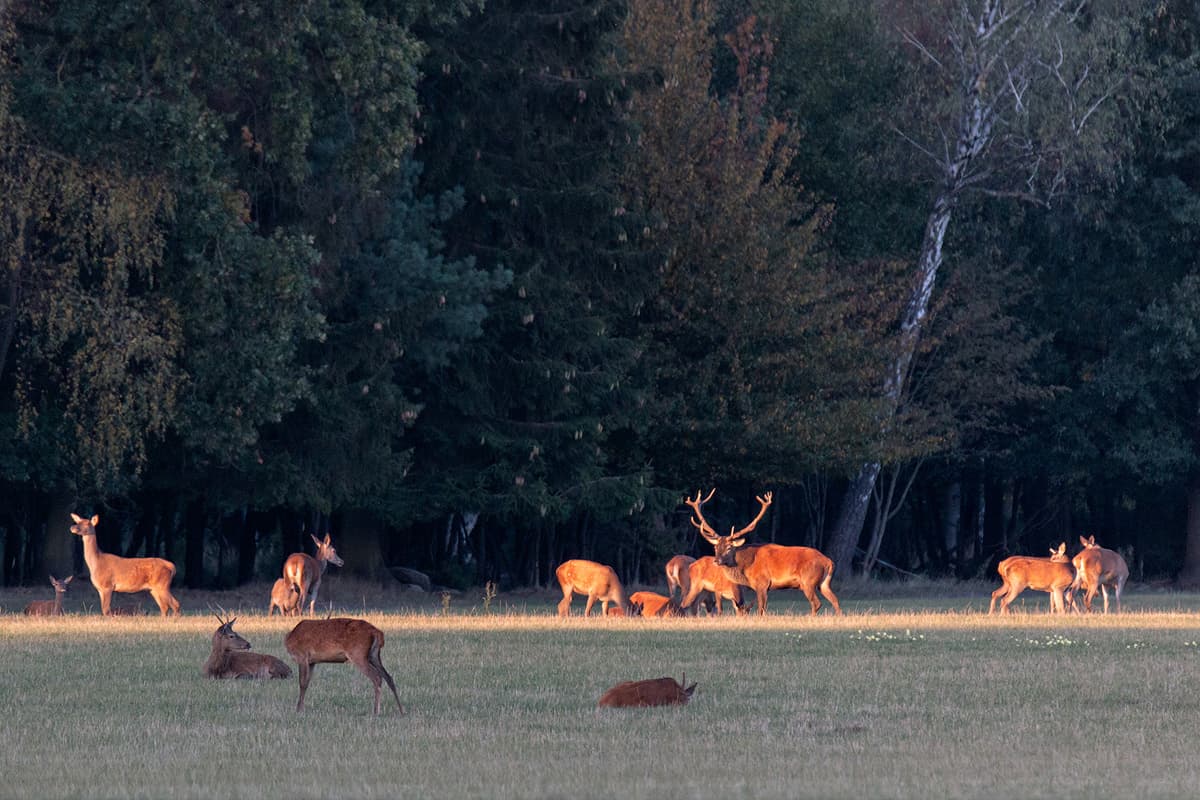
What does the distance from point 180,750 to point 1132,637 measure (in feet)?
41.6

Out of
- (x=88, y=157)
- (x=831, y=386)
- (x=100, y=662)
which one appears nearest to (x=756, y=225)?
(x=831, y=386)

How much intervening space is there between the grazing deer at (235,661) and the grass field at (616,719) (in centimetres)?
22

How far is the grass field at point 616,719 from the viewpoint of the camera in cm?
1082

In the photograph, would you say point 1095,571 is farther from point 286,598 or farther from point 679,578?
A: point 286,598

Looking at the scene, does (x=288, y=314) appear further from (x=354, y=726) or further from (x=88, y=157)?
(x=354, y=726)

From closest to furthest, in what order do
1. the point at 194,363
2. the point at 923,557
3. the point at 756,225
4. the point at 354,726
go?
1. the point at 354,726
2. the point at 194,363
3. the point at 756,225
4. the point at 923,557

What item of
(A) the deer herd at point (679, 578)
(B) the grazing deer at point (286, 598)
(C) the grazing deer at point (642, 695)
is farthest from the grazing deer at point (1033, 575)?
(C) the grazing deer at point (642, 695)

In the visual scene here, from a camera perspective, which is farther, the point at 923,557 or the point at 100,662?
the point at 923,557

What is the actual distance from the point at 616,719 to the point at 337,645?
1.98 metres

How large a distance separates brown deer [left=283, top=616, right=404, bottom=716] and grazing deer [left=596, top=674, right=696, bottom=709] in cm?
151

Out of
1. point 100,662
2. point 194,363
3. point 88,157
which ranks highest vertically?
point 88,157

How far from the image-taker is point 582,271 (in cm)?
3522

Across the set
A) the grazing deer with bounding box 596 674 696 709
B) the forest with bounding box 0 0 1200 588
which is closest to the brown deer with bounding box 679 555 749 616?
the forest with bounding box 0 0 1200 588

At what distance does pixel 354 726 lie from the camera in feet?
43.2
